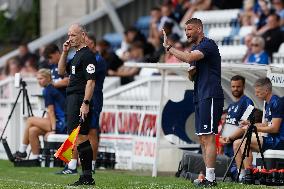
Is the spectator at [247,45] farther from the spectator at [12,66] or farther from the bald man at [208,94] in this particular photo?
the bald man at [208,94]

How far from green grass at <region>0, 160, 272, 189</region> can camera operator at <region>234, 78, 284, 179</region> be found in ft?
3.44

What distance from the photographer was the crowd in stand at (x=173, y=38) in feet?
68.0

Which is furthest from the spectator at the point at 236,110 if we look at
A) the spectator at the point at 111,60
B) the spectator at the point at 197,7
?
the spectator at the point at 197,7

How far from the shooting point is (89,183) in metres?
14.1

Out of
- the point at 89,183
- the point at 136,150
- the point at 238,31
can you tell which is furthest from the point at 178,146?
the point at 238,31

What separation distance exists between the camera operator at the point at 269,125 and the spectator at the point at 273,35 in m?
5.11

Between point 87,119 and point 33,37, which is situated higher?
point 33,37

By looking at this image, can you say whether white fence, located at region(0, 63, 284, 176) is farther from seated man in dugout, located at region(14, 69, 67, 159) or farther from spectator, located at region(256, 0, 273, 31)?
spectator, located at region(256, 0, 273, 31)

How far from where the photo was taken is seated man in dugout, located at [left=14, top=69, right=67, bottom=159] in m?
18.4

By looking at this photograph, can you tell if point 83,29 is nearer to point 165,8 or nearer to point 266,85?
point 266,85

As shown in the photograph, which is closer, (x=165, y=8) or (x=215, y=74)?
(x=215, y=74)

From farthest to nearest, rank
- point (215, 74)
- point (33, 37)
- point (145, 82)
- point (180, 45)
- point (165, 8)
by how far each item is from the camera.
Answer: point (33, 37) < point (165, 8) < point (180, 45) < point (145, 82) < point (215, 74)

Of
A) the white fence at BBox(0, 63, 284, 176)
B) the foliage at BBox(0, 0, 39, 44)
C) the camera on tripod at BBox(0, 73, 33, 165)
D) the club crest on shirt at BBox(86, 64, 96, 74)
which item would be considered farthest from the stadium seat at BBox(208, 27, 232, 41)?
the club crest on shirt at BBox(86, 64, 96, 74)

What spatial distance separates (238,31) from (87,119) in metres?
Answer: 8.79
